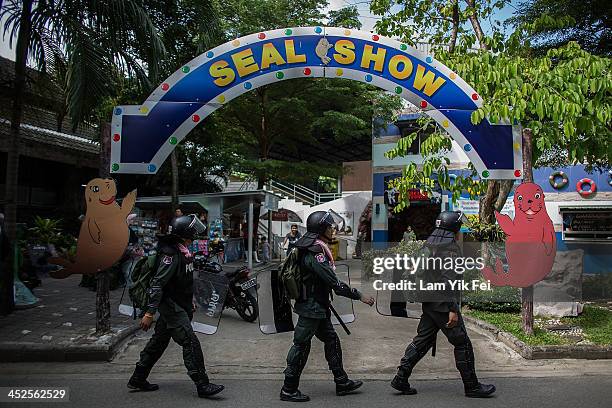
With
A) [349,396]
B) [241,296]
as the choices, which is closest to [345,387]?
[349,396]

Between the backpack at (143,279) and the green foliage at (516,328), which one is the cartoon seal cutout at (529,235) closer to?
the green foliage at (516,328)

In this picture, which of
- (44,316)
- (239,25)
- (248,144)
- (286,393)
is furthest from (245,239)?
(286,393)

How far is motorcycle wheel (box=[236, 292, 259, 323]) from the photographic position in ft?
28.0

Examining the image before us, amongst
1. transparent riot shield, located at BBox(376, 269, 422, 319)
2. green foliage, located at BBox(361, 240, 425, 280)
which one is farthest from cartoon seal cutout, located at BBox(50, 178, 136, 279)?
A: transparent riot shield, located at BBox(376, 269, 422, 319)

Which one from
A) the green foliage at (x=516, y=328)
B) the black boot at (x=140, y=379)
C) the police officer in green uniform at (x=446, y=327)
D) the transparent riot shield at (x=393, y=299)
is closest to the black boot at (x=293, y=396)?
the police officer in green uniform at (x=446, y=327)

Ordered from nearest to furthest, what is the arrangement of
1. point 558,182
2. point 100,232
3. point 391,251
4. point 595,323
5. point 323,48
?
point 100,232
point 323,48
point 595,323
point 391,251
point 558,182

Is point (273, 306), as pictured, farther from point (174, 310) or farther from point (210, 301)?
point (174, 310)

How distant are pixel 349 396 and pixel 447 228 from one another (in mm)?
1969

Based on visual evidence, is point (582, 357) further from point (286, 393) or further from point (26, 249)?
point (26, 249)

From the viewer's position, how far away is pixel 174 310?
16.7ft

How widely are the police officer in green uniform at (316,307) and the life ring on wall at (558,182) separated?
1503 cm

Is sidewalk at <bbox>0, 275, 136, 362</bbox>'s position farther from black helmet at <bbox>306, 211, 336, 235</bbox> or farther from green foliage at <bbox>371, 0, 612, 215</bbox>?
green foliage at <bbox>371, 0, 612, 215</bbox>

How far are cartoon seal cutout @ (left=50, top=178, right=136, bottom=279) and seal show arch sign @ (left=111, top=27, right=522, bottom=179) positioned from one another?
0.42 m

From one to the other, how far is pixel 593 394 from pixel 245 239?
637 inches
